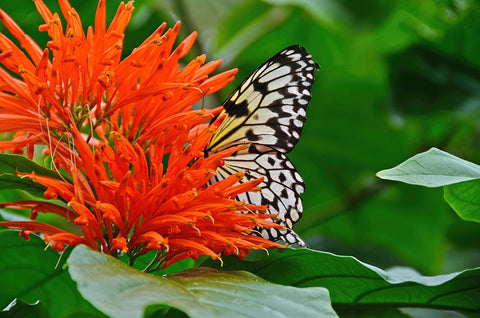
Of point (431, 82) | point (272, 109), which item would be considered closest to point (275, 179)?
point (272, 109)

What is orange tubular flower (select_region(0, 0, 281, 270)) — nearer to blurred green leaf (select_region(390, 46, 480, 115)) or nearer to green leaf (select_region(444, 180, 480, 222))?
green leaf (select_region(444, 180, 480, 222))

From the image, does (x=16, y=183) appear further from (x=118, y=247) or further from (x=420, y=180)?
(x=420, y=180)

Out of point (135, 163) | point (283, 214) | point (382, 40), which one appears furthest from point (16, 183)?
point (382, 40)

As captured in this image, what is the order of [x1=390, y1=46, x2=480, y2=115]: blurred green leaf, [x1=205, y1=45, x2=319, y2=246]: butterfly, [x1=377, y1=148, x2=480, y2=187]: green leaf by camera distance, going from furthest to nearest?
[x1=390, y1=46, x2=480, y2=115]: blurred green leaf, [x1=205, y1=45, x2=319, y2=246]: butterfly, [x1=377, y1=148, x2=480, y2=187]: green leaf

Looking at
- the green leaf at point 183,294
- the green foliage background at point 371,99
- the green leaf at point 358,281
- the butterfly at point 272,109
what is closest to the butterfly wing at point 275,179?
the butterfly at point 272,109

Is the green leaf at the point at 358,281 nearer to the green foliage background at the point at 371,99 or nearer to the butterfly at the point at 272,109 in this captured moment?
the butterfly at the point at 272,109

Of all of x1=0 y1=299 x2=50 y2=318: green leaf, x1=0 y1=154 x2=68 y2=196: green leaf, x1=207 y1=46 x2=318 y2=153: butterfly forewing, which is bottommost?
x1=0 y1=299 x2=50 y2=318: green leaf

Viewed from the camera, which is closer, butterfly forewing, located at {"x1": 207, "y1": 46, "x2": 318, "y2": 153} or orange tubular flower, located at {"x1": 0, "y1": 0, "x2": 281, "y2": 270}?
orange tubular flower, located at {"x1": 0, "y1": 0, "x2": 281, "y2": 270}

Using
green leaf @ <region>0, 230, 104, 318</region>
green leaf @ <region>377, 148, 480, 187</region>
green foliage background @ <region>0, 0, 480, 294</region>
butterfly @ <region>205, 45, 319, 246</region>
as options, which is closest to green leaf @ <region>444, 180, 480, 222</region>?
green leaf @ <region>377, 148, 480, 187</region>
